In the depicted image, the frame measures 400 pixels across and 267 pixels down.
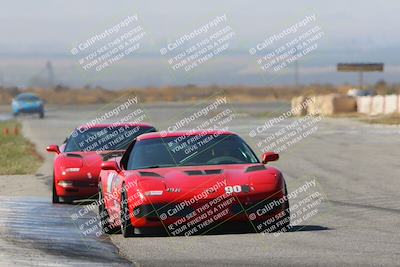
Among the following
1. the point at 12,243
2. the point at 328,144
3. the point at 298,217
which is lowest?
the point at 328,144

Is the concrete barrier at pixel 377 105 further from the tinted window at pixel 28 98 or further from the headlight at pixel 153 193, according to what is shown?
the headlight at pixel 153 193

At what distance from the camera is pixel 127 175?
12.0 meters

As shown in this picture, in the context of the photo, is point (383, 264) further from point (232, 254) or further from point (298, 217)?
point (298, 217)

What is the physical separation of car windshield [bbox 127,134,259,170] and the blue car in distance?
184 ft

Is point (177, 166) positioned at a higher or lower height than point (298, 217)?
higher

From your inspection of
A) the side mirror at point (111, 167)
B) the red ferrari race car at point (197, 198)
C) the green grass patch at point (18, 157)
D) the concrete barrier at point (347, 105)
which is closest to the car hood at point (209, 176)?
the red ferrari race car at point (197, 198)

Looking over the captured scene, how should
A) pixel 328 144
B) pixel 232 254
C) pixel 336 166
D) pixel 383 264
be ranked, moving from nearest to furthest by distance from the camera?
pixel 383 264
pixel 232 254
pixel 336 166
pixel 328 144

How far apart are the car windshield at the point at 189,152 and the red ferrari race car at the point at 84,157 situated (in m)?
3.08

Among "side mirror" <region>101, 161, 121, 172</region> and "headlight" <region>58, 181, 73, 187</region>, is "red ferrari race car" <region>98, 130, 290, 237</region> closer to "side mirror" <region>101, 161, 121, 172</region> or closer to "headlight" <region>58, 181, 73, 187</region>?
"side mirror" <region>101, 161, 121, 172</region>

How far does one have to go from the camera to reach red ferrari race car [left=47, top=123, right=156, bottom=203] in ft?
54.8

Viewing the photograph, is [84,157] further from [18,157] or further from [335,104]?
[335,104]

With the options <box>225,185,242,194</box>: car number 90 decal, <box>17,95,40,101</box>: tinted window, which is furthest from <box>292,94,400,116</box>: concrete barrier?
<box>225,185,242,194</box>: car number 90 decal

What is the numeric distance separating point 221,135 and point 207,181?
1.67m

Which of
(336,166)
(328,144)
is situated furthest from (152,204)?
(328,144)
